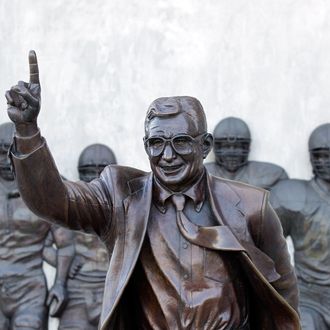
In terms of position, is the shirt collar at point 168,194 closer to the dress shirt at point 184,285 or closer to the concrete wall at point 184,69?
the dress shirt at point 184,285

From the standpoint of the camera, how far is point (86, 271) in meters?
11.4

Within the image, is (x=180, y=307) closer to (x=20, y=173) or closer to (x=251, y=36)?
(x=20, y=173)

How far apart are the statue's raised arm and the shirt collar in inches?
6.0

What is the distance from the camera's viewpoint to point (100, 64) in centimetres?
1188

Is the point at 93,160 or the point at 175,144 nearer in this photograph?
the point at 175,144

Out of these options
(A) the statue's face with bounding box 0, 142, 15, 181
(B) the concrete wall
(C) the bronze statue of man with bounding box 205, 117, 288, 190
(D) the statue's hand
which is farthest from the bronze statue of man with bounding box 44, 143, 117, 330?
(D) the statue's hand

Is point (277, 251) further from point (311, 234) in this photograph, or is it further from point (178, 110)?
point (311, 234)

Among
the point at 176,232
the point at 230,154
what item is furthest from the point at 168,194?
the point at 230,154

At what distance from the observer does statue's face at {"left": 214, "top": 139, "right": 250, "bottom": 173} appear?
1121 cm

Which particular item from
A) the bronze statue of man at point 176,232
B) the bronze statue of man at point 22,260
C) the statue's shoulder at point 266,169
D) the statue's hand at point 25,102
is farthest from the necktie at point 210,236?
the statue's shoulder at point 266,169

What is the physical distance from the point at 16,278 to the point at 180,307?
6.48m

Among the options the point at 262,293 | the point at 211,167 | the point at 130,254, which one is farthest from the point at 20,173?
the point at 211,167

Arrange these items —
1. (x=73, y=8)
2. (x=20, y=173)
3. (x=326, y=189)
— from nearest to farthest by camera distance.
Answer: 1. (x=20, y=173)
2. (x=326, y=189)
3. (x=73, y=8)

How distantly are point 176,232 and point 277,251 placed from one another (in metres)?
0.34
